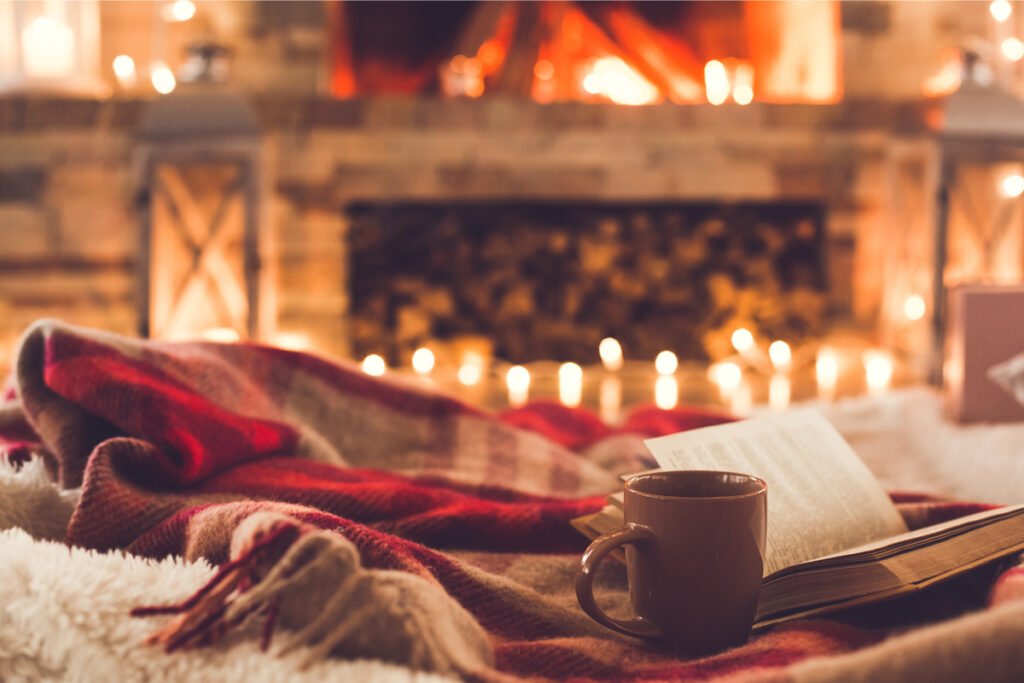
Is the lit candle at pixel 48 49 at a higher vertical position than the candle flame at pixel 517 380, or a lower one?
higher

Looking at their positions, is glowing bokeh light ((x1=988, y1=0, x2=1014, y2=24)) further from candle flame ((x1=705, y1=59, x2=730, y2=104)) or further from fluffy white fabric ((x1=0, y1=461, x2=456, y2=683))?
fluffy white fabric ((x1=0, y1=461, x2=456, y2=683))

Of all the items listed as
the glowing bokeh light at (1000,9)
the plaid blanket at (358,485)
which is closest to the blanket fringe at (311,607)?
the plaid blanket at (358,485)

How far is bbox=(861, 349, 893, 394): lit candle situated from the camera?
202cm

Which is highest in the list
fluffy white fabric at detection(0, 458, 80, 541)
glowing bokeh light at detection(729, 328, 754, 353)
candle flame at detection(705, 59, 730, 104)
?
candle flame at detection(705, 59, 730, 104)

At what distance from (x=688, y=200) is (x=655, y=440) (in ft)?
5.66

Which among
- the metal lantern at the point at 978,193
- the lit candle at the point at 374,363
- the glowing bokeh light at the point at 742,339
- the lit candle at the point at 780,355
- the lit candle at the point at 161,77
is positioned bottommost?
the lit candle at the point at 374,363

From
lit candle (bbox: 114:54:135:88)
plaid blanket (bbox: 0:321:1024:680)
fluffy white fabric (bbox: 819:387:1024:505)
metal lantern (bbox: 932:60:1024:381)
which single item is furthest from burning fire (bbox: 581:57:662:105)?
plaid blanket (bbox: 0:321:1024:680)

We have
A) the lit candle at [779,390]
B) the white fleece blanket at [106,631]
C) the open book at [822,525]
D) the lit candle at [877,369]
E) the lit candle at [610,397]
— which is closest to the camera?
the white fleece blanket at [106,631]

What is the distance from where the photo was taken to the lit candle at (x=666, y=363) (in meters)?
2.20

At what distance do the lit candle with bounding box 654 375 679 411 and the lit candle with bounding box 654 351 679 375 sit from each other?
0.03 metres

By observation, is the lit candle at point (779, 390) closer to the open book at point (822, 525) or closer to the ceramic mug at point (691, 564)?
the open book at point (822, 525)

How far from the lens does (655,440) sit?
22.4 inches

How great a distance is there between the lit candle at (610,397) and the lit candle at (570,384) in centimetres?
6

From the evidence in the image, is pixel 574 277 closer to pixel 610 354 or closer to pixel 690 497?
pixel 610 354
